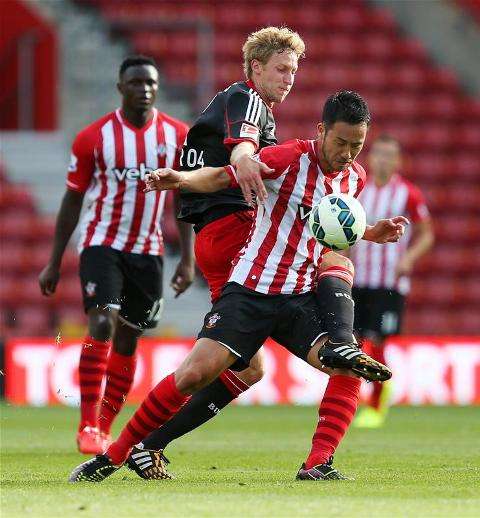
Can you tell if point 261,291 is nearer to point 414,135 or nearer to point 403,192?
point 403,192

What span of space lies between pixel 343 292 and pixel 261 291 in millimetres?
355

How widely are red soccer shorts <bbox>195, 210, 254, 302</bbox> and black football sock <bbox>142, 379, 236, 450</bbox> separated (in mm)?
419

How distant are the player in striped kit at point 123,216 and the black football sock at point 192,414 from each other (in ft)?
4.58

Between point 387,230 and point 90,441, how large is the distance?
2270mm

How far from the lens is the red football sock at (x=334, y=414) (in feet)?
18.5

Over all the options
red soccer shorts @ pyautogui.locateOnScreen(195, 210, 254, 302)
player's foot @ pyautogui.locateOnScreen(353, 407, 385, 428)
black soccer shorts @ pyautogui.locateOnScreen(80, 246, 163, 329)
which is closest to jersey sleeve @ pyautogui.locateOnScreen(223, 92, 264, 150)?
red soccer shorts @ pyautogui.locateOnScreen(195, 210, 254, 302)

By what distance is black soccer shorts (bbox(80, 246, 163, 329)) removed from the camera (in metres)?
7.36

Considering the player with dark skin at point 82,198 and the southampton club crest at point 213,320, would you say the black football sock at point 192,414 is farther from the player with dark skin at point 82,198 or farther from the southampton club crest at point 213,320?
the player with dark skin at point 82,198

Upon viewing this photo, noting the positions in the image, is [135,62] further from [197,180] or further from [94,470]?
[94,470]

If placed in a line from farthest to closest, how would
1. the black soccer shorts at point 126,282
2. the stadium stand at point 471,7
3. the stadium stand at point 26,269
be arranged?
the stadium stand at point 471,7, the stadium stand at point 26,269, the black soccer shorts at point 126,282

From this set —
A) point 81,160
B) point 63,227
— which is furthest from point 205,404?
point 81,160

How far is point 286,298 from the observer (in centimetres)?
566

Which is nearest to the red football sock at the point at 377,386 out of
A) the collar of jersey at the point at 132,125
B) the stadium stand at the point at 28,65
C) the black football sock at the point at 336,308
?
the collar of jersey at the point at 132,125

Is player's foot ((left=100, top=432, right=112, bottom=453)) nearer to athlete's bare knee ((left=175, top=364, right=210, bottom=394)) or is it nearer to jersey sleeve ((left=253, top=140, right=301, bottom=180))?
athlete's bare knee ((left=175, top=364, right=210, bottom=394))
